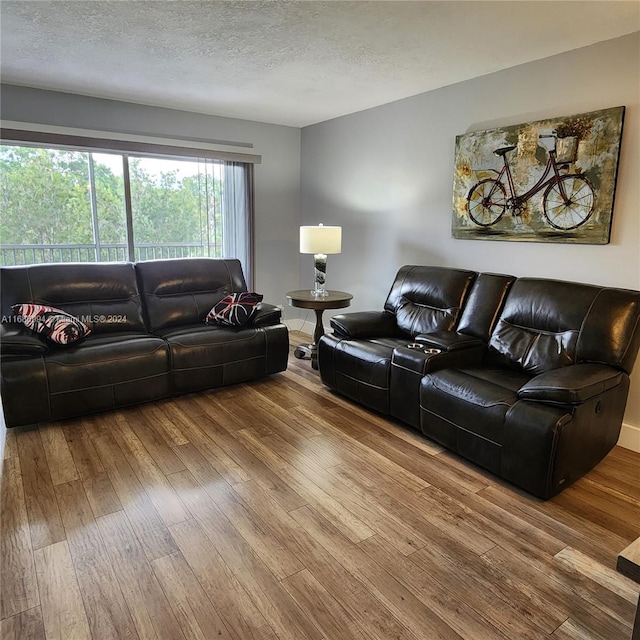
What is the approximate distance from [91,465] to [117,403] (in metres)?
0.69

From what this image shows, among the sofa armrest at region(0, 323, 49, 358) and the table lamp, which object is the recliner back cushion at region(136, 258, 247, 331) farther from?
the sofa armrest at region(0, 323, 49, 358)

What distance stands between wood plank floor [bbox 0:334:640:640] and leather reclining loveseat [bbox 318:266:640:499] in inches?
7.9

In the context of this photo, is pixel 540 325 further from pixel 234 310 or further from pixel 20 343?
pixel 20 343

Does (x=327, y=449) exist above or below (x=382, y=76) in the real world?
below

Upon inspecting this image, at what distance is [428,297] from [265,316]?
1.35 meters

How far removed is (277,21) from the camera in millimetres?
2438

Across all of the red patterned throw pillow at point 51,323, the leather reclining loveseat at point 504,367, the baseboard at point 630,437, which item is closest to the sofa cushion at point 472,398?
the leather reclining loveseat at point 504,367

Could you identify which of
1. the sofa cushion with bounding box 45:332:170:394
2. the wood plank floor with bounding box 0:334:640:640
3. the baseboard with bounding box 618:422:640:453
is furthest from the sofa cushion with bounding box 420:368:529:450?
the sofa cushion with bounding box 45:332:170:394

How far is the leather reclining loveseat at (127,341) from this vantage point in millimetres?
2832

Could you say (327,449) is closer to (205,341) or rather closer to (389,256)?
(205,341)

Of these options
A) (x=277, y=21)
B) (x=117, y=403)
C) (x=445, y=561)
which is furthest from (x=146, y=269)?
(x=445, y=561)

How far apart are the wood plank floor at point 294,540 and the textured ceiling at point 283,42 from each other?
239cm

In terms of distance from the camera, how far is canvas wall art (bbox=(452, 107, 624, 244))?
2.73m

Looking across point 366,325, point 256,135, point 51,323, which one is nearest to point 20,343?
point 51,323
